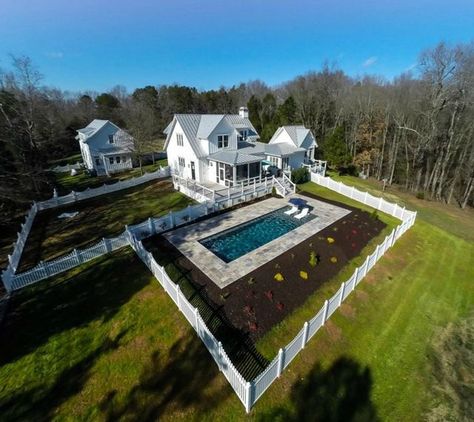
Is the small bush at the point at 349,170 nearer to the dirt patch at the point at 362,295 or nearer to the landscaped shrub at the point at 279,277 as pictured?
the dirt patch at the point at 362,295

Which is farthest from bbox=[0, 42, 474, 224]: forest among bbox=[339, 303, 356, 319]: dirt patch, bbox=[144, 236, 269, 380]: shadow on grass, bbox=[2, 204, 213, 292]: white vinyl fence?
bbox=[339, 303, 356, 319]: dirt patch

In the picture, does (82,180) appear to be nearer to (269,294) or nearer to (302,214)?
(302,214)

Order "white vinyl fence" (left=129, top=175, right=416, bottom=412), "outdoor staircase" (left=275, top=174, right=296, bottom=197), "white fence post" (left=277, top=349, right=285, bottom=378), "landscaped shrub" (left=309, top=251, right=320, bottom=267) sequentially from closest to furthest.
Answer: "white vinyl fence" (left=129, top=175, right=416, bottom=412) < "white fence post" (left=277, top=349, right=285, bottom=378) < "landscaped shrub" (left=309, top=251, right=320, bottom=267) < "outdoor staircase" (left=275, top=174, right=296, bottom=197)

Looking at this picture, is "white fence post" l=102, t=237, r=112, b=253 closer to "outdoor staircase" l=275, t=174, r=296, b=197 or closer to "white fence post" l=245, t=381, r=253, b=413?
"white fence post" l=245, t=381, r=253, b=413

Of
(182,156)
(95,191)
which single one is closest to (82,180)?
(95,191)

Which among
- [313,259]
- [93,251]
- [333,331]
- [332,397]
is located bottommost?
[332,397]

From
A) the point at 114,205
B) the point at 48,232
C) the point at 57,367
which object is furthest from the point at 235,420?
the point at 114,205

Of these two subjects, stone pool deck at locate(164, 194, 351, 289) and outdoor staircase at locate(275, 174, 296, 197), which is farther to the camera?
outdoor staircase at locate(275, 174, 296, 197)
